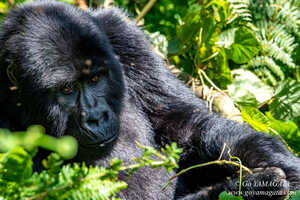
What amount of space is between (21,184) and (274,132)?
271cm

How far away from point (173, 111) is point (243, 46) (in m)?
Result: 1.42

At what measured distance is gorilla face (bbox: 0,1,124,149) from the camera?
9.48 ft

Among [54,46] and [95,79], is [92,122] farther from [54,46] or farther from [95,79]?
[54,46]

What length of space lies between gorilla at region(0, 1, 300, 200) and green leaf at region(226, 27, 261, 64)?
1.15 meters

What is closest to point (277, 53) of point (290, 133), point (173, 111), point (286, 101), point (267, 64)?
point (267, 64)

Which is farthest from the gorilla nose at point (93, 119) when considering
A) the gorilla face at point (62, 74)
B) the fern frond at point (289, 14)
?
the fern frond at point (289, 14)

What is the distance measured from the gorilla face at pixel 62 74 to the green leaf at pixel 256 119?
128 centimetres

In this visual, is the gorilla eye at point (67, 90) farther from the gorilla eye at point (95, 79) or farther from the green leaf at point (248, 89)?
the green leaf at point (248, 89)

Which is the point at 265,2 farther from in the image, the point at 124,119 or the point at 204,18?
the point at 124,119

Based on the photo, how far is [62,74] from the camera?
115 inches

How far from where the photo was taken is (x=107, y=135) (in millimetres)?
2781

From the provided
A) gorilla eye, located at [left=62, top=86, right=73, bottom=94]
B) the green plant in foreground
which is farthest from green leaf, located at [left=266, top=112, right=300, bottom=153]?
the green plant in foreground

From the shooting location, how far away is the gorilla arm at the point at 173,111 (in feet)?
11.2

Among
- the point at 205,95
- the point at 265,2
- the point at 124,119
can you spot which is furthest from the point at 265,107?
the point at 124,119
